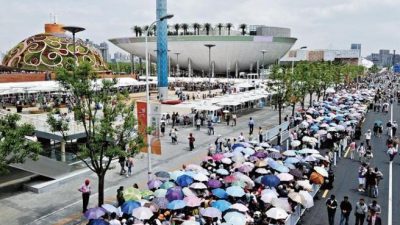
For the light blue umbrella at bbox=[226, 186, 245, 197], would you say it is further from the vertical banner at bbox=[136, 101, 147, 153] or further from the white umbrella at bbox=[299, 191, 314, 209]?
the vertical banner at bbox=[136, 101, 147, 153]

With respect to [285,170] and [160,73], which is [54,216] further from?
[160,73]

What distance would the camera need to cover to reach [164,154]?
26.6m

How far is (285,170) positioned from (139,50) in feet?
351

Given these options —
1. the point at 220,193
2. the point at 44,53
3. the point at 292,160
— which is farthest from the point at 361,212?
the point at 44,53

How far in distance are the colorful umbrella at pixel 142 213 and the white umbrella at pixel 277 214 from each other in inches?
149

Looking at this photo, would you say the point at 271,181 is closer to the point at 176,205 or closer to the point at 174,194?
the point at 174,194

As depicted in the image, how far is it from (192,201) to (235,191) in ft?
6.05

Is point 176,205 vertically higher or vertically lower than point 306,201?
higher

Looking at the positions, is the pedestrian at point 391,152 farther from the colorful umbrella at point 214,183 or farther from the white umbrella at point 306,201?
the colorful umbrella at point 214,183

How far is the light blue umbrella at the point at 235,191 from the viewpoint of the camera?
15.0 m

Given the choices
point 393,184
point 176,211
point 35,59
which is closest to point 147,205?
point 176,211

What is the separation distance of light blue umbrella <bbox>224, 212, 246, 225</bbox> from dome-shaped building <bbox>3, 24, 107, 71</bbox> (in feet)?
218

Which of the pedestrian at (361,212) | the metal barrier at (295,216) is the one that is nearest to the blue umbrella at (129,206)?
the metal barrier at (295,216)

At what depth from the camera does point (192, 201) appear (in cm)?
1420
